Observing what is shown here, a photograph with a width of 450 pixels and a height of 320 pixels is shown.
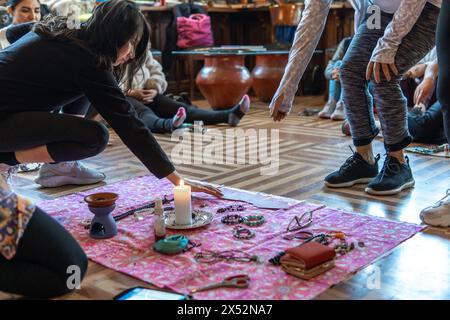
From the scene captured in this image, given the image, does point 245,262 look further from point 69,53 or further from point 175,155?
point 175,155

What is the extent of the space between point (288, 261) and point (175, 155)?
168 cm

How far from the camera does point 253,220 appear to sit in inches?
71.1

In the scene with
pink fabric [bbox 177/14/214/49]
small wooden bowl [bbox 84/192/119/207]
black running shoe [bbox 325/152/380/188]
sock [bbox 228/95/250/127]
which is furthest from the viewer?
pink fabric [bbox 177/14/214/49]

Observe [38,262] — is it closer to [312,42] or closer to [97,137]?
[97,137]

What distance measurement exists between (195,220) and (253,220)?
19 centimetres

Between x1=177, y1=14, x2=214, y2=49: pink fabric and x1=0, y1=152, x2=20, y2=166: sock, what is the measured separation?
148 inches

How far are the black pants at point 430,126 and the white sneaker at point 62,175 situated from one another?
1.89 metres

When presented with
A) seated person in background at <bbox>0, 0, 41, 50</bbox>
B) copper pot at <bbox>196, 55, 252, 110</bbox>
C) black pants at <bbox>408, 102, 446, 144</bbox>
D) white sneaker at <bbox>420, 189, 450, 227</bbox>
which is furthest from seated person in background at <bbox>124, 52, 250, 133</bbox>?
white sneaker at <bbox>420, 189, 450, 227</bbox>

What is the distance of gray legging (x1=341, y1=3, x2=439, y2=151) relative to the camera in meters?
2.04

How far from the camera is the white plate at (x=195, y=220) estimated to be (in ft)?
5.67

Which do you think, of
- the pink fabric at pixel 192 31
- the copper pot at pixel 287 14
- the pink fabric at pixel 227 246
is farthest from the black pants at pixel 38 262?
the copper pot at pixel 287 14

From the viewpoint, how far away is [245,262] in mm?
1480

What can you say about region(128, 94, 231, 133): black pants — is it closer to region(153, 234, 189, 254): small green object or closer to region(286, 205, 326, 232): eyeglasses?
region(286, 205, 326, 232): eyeglasses
